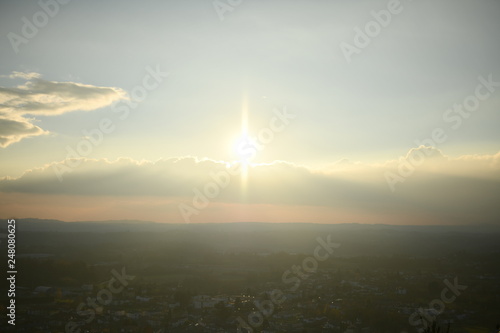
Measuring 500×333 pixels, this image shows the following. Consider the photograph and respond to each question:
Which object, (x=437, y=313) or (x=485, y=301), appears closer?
(x=437, y=313)

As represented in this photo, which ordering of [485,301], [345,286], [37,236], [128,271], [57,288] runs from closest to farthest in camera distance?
[485,301], [57,288], [345,286], [128,271], [37,236]

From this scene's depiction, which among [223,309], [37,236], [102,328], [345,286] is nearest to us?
[102,328]

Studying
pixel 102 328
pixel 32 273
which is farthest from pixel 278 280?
pixel 32 273

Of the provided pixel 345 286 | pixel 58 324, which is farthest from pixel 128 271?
pixel 345 286

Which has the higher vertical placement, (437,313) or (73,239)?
(73,239)

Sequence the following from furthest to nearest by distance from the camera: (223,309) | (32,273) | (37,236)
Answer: (37,236), (32,273), (223,309)

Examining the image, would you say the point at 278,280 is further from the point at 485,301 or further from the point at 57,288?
the point at 57,288

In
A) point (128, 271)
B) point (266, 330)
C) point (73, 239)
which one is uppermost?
point (73, 239)

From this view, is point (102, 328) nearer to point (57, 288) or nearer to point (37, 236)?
point (57, 288)

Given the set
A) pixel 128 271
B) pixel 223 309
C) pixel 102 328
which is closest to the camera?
pixel 102 328
